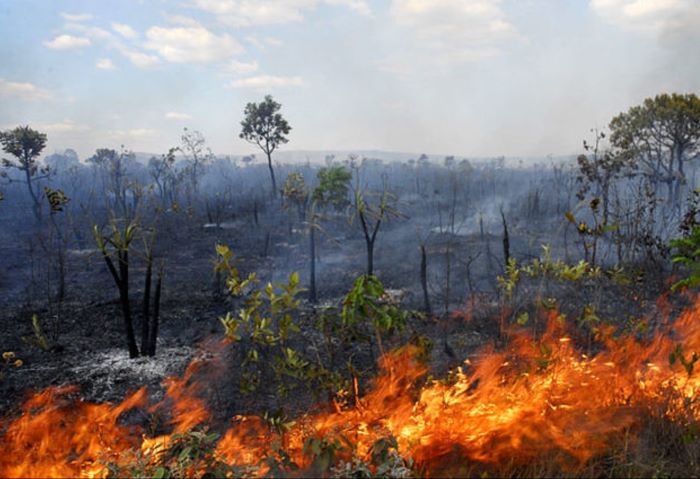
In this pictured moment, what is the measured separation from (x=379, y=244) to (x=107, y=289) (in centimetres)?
1018

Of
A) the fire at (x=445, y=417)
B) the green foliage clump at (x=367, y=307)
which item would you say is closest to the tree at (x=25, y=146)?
the fire at (x=445, y=417)

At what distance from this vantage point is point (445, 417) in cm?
460

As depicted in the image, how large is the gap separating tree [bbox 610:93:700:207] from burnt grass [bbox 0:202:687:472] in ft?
26.1

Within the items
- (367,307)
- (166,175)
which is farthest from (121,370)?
(166,175)

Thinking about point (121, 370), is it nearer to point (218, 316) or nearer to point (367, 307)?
point (218, 316)

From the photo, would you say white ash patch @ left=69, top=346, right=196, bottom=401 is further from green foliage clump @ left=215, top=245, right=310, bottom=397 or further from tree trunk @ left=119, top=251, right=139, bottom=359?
green foliage clump @ left=215, top=245, right=310, bottom=397

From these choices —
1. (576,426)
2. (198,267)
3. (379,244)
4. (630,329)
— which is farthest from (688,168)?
(576,426)

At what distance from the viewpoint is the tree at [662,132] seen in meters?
19.7

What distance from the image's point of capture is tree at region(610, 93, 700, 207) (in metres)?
19.7

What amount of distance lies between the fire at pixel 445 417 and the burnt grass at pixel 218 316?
0.42 meters

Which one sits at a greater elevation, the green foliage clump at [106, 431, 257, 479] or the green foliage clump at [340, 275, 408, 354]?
the green foliage clump at [340, 275, 408, 354]

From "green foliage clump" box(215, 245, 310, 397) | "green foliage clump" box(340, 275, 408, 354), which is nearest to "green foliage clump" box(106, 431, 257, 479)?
"green foliage clump" box(340, 275, 408, 354)

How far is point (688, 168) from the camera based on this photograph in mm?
36031

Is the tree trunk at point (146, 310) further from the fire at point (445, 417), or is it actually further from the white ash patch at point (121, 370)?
the fire at point (445, 417)
